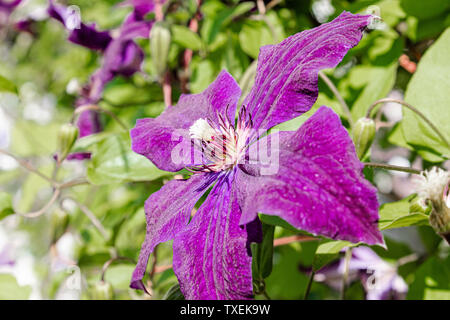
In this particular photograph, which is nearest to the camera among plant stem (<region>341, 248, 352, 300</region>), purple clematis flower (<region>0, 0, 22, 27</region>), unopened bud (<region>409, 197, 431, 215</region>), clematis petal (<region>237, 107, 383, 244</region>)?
clematis petal (<region>237, 107, 383, 244</region>)

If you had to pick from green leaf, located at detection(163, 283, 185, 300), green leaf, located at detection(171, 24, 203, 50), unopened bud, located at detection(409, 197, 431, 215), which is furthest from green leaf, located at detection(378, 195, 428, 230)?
green leaf, located at detection(171, 24, 203, 50)

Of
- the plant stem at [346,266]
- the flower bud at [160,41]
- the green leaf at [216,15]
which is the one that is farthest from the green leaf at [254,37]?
the plant stem at [346,266]

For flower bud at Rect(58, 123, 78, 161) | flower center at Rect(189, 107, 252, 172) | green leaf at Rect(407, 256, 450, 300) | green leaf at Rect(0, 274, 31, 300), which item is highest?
flower center at Rect(189, 107, 252, 172)

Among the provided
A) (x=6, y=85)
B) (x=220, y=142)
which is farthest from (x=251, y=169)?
(x=6, y=85)

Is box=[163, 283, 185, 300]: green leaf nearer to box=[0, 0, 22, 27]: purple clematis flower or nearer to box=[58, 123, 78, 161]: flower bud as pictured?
box=[58, 123, 78, 161]: flower bud

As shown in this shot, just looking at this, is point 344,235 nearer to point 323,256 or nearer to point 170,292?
point 323,256

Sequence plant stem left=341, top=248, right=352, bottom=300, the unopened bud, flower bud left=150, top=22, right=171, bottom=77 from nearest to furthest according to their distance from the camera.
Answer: the unopened bud, plant stem left=341, top=248, right=352, bottom=300, flower bud left=150, top=22, right=171, bottom=77
